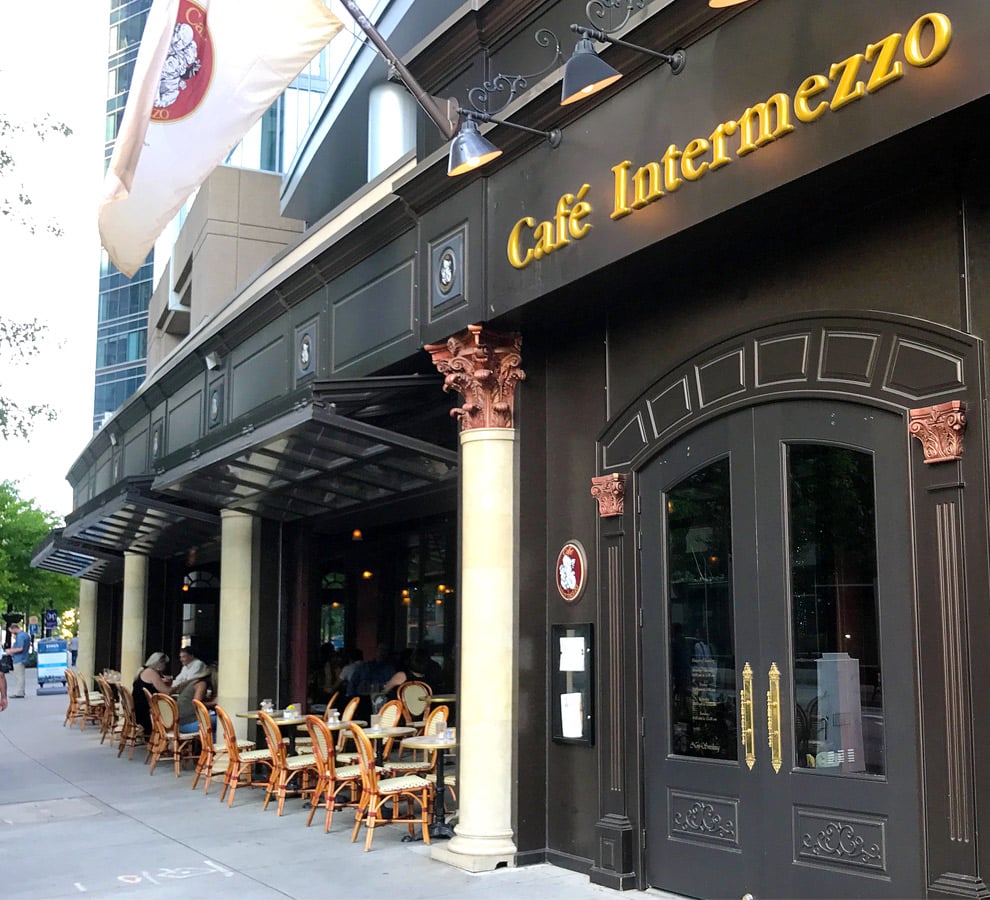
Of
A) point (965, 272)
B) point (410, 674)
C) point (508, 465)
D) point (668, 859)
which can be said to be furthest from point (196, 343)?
point (965, 272)

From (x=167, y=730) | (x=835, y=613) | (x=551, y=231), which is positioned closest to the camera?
(x=835, y=613)

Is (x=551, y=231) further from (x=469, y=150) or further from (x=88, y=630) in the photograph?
(x=88, y=630)

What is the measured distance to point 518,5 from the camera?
30.0 ft

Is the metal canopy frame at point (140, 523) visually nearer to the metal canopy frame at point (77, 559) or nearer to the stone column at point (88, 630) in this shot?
the metal canopy frame at point (77, 559)

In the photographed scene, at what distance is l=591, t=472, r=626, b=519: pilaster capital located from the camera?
8609 mm

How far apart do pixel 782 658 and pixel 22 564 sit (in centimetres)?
5655

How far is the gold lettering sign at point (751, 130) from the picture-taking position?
5.69m

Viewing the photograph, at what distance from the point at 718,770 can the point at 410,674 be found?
9750 millimetres

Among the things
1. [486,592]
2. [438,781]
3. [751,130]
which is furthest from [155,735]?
[751,130]

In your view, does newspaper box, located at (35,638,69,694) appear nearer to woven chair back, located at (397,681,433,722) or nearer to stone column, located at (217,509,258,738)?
stone column, located at (217,509,258,738)

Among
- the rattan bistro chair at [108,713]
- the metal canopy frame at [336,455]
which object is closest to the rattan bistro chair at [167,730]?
the metal canopy frame at [336,455]

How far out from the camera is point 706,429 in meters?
7.91

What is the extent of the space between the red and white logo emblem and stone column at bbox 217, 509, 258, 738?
290 inches

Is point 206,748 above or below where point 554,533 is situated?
below
